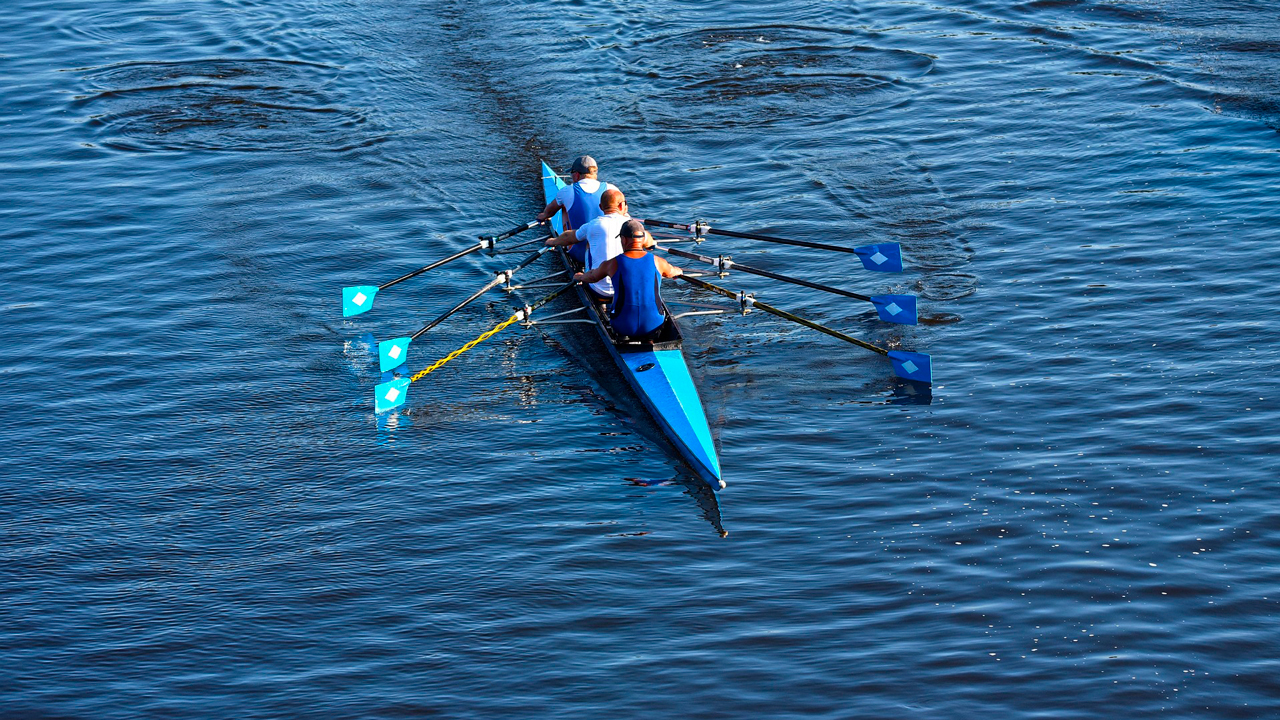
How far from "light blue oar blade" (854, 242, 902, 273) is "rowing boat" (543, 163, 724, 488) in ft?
9.29

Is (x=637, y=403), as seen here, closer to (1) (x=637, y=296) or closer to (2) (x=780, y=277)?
(1) (x=637, y=296)

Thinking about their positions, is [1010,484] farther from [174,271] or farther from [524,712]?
[174,271]

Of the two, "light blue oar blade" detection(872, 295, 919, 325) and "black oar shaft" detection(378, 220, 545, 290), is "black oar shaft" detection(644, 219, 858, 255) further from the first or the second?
"black oar shaft" detection(378, 220, 545, 290)

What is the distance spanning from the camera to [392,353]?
14172 mm

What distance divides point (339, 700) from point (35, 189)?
14418 millimetres

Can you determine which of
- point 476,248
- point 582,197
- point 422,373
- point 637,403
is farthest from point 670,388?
point 476,248

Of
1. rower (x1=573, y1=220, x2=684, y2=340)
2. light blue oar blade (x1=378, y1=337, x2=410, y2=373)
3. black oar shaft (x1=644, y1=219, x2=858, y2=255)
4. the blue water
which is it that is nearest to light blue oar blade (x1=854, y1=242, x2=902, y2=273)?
black oar shaft (x1=644, y1=219, x2=858, y2=255)

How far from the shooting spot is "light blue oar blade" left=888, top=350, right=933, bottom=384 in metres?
13.4

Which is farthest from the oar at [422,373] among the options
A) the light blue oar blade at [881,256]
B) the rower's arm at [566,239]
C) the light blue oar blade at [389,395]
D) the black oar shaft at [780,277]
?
the light blue oar blade at [881,256]

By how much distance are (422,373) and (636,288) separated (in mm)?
2794

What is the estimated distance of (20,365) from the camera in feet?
48.9

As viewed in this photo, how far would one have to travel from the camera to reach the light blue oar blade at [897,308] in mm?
14352

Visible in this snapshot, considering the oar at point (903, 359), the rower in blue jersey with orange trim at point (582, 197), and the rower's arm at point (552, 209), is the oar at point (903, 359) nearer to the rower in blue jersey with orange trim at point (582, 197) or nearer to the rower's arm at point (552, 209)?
the rower in blue jersey with orange trim at point (582, 197)

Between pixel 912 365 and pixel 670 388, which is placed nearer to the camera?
pixel 670 388
